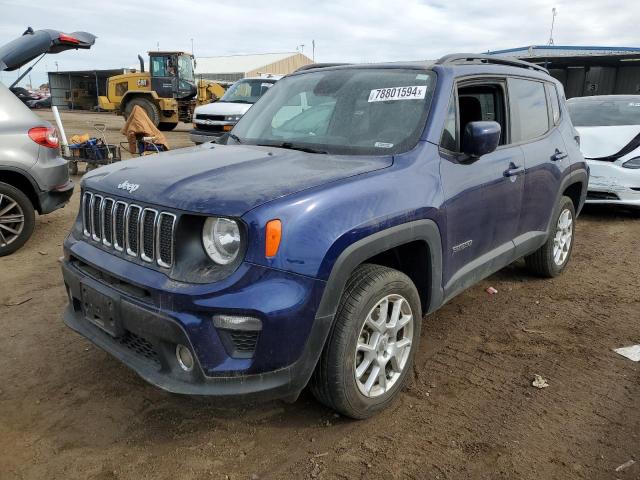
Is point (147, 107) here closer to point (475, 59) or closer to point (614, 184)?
point (614, 184)

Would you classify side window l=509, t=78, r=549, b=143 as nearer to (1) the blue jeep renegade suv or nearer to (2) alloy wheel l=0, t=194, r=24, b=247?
(1) the blue jeep renegade suv

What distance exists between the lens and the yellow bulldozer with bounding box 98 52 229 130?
65.7ft

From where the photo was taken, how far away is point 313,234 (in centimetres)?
226

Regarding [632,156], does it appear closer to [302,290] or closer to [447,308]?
[447,308]

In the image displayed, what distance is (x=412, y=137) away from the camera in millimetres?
3008

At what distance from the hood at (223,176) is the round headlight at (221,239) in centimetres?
8

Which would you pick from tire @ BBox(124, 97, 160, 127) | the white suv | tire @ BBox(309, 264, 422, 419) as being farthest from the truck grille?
tire @ BBox(124, 97, 160, 127)

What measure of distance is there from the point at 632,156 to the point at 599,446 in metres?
5.65

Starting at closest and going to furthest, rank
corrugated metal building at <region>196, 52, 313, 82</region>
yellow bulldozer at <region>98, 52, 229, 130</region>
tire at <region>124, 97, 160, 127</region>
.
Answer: tire at <region>124, 97, 160, 127</region>
yellow bulldozer at <region>98, 52, 229, 130</region>
corrugated metal building at <region>196, 52, 313, 82</region>

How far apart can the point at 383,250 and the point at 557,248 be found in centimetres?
297

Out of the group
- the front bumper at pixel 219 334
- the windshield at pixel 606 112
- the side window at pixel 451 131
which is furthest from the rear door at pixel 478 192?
the windshield at pixel 606 112

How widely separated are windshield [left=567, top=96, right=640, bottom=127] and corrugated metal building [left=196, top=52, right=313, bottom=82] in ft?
171

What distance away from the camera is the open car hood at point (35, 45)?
7.58 meters

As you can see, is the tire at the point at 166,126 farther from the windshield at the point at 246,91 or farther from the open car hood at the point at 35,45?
the open car hood at the point at 35,45
